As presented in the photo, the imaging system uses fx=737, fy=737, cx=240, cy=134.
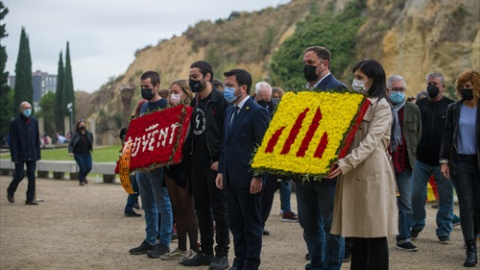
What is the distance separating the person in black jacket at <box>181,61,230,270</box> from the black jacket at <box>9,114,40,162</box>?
26.7ft

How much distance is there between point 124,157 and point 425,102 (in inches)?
175

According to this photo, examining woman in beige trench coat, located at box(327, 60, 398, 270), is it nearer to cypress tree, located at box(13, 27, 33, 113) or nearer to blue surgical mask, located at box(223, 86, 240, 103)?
blue surgical mask, located at box(223, 86, 240, 103)

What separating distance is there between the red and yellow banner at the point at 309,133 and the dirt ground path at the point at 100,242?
2061 millimetres

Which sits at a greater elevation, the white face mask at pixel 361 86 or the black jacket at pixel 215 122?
the white face mask at pixel 361 86

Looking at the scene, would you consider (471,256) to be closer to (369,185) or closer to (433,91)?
(433,91)

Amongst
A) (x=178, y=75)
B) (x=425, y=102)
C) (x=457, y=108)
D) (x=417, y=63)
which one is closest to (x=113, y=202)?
(x=425, y=102)

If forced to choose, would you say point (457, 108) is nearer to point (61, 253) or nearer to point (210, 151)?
point (210, 151)

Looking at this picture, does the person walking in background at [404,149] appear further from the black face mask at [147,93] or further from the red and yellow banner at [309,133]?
the black face mask at [147,93]

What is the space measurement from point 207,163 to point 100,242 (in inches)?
112

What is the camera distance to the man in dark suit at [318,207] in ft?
23.7

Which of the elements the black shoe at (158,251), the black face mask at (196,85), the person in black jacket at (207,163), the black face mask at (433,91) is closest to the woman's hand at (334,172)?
the person in black jacket at (207,163)

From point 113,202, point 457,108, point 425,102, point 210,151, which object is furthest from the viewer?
point 113,202

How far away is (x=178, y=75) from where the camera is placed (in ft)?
228

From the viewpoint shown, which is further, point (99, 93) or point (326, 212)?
point (99, 93)
